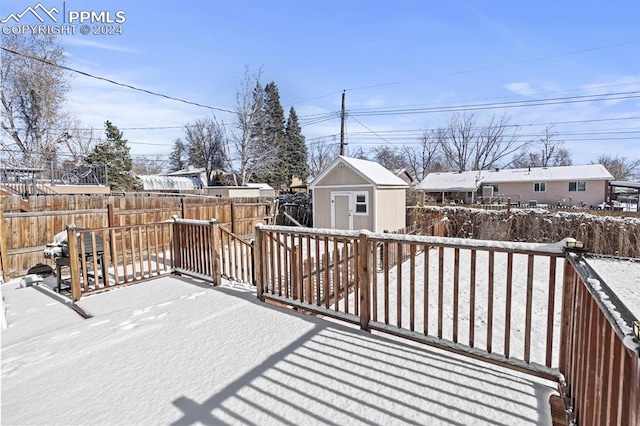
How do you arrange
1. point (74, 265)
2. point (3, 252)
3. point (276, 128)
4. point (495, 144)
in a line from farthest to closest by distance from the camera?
point (495, 144) < point (276, 128) < point (3, 252) < point (74, 265)

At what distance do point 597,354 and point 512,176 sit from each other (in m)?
28.0

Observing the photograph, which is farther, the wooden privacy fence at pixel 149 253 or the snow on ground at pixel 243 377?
the wooden privacy fence at pixel 149 253

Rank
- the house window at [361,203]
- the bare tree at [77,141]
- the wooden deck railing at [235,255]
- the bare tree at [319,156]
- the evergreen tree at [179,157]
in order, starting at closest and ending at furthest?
1. the wooden deck railing at [235,255]
2. the house window at [361,203]
3. the bare tree at [77,141]
4. the evergreen tree at [179,157]
5. the bare tree at [319,156]

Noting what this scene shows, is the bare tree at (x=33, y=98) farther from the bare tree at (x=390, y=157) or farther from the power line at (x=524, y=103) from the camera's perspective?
the bare tree at (x=390, y=157)

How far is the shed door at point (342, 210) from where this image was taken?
12.2 meters

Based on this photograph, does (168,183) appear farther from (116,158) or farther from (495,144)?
(495,144)

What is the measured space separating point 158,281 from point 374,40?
36.7 feet

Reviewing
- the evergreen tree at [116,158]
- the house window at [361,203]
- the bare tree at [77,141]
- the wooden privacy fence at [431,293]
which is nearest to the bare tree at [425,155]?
the house window at [361,203]

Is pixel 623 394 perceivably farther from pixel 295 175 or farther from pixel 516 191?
pixel 295 175

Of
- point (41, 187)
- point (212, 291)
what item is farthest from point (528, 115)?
point (41, 187)

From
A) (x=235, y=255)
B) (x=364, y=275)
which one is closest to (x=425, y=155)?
(x=235, y=255)

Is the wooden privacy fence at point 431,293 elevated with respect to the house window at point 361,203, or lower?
lower

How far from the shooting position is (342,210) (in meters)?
12.5

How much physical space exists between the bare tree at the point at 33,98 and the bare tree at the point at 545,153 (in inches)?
1559
